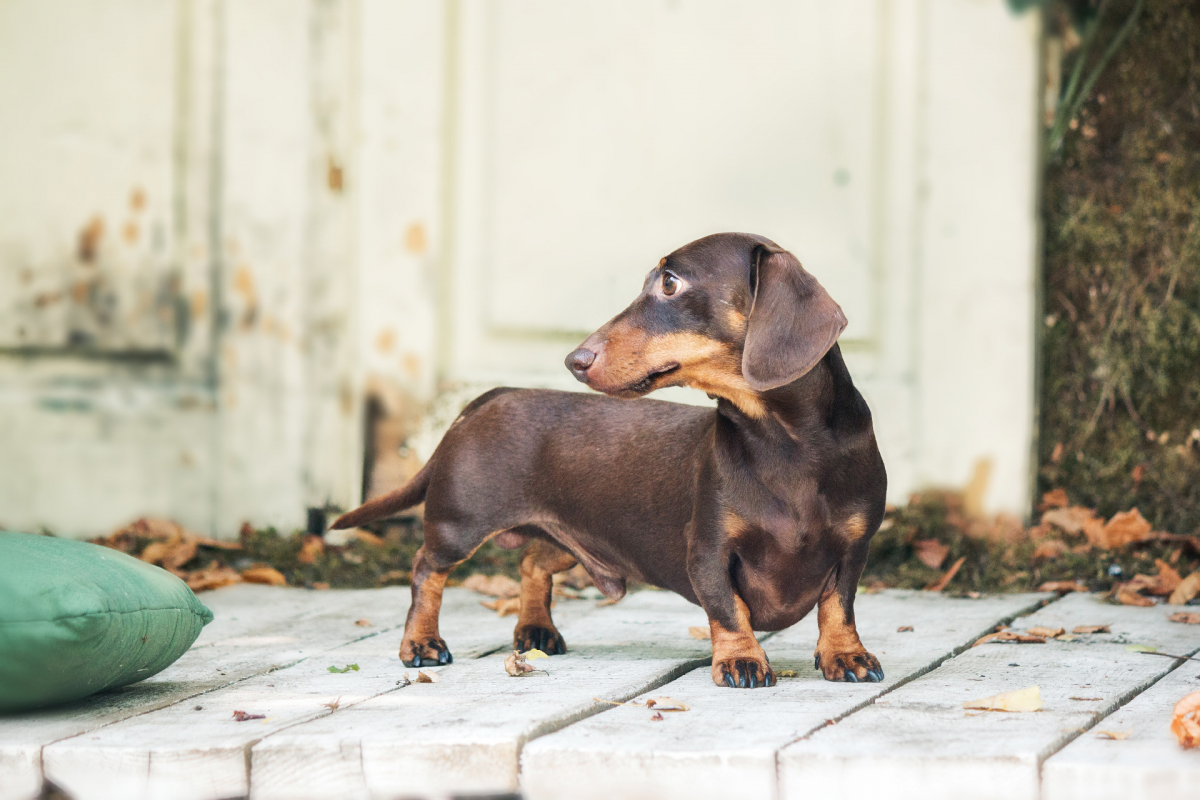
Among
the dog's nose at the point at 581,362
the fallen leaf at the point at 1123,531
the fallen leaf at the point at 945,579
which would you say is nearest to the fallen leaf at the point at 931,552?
the fallen leaf at the point at 945,579

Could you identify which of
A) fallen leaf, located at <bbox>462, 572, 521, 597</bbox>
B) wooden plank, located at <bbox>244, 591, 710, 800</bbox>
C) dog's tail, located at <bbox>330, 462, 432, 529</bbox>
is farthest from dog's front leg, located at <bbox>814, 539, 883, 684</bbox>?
fallen leaf, located at <bbox>462, 572, 521, 597</bbox>

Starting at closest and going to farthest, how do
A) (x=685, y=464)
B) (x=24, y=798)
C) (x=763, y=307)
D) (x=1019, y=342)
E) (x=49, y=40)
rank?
(x=24, y=798) → (x=763, y=307) → (x=685, y=464) → (x=1019, y=342) → (x=49, y=40)

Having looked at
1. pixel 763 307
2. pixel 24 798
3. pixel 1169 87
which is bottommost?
pixel 24 798

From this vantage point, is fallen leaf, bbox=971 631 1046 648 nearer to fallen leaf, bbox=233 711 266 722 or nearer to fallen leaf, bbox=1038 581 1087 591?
fallen leaf, bbox=1038 581 1087 591

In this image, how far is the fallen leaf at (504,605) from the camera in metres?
3.87

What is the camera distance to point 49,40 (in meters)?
4.90

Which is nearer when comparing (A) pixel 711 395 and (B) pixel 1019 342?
(A) pixel 711 395

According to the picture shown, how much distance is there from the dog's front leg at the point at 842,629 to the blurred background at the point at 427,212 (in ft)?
6.16

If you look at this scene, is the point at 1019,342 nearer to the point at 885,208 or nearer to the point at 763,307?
the point at 885,208

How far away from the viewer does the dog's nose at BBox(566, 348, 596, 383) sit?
104 inches

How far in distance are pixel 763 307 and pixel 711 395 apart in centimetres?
25

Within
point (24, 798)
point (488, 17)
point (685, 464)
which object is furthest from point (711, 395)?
point (488, 17)

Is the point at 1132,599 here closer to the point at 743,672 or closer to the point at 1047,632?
the point at 1047,632

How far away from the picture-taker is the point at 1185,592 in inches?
147
